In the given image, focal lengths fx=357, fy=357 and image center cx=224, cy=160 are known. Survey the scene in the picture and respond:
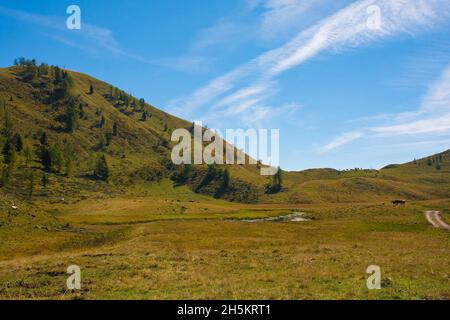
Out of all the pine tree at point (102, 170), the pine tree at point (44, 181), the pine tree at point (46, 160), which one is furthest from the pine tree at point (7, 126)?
the pine tree at point (44, 181)

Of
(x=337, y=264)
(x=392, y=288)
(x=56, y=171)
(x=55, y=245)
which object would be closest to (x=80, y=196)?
(x=56, y=171)

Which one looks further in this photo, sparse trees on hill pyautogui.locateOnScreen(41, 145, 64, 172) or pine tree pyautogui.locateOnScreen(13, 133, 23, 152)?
pine tree pyautogui.locateOnScreen(13, 133, 23, 152)

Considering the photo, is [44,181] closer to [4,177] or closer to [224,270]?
[4,177]

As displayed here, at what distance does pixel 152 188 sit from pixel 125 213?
96192 mm

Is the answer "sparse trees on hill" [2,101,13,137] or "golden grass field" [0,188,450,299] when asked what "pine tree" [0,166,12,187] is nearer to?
"sparse trees on hill" [2,101,13,137]

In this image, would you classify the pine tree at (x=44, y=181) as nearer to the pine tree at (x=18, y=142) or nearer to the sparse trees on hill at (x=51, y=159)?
the sparse trees on hill at (x=51, y=159)

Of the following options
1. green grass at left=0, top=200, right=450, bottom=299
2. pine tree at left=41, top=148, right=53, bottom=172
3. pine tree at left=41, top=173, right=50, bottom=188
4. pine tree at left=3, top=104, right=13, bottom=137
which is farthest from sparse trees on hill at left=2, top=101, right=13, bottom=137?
green grass at left=0, top=200, right=450, bottom=299

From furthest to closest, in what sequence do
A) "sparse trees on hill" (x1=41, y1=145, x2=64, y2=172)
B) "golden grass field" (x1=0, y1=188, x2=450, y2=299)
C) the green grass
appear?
"sparse trees on hill" (x1=41, y1=145, x2=64, y2=172), "golden grass field" (x1=0, y1=188, x2=450, y2=299), the green grass

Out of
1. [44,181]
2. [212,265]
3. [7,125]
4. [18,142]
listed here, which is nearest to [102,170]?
[18,142]

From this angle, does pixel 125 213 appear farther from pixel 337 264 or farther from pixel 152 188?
pixel 152 188

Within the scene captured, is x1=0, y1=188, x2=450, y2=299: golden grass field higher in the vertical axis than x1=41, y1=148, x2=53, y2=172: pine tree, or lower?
lower

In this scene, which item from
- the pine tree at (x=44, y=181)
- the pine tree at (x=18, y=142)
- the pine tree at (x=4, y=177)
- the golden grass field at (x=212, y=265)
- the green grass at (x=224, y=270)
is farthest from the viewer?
the pine tree at (x=18, y=142)
